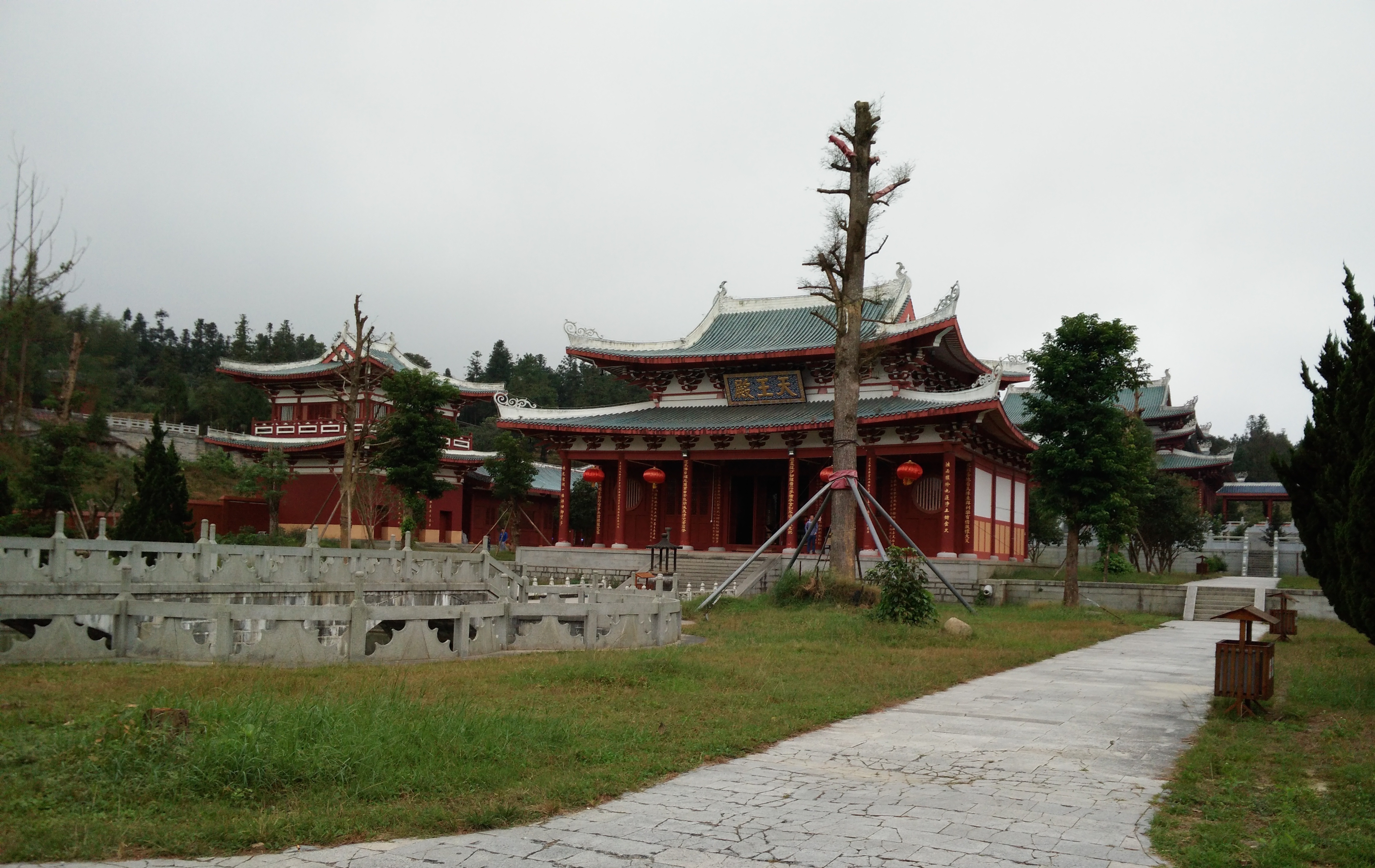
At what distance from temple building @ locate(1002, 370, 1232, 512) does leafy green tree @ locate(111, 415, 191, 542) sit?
35591 millimetres

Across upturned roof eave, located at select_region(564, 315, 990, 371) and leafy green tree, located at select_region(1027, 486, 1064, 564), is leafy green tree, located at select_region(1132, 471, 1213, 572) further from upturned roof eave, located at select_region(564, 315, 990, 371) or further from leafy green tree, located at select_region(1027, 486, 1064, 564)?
upturned roof eave, located at select_region(564, 315, 990, 371)

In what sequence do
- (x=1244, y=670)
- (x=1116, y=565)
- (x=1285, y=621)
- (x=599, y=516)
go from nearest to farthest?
(x=1244, y=670), (x=1285, y=621), (x=1116, y=565), (x=599, y=516)

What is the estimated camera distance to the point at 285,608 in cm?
1090

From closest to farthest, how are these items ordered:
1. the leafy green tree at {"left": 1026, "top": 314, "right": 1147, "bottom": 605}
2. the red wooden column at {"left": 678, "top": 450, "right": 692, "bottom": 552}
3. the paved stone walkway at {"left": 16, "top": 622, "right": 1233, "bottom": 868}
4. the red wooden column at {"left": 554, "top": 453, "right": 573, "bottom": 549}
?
the paved stone walkway at {"left": 16, "top": 622, "right": 1233, "bottom": 868} < the leafy green tree at {"left": 1026, "top": 314, "right": 1147, "bottom": 605} < the red wooden column at {"left": 678, "top": 450, "right": 692, "bottom": 552} < the red wooden column at {"left": 554, "top": 453, "right": 573, "bottom": 549}

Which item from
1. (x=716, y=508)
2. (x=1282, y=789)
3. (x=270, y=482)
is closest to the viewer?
(x=1282, y=789)

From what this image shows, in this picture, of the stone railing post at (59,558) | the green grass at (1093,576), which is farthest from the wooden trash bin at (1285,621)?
the stone railing post at (59,558)

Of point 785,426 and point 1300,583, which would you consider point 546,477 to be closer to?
point 785,426

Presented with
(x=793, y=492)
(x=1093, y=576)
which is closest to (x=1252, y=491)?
(x=1093, y=576)

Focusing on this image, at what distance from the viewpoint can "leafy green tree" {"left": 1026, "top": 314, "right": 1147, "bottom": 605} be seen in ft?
75.1

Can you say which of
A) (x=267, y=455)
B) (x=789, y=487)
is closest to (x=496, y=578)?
(x=789, y=487)

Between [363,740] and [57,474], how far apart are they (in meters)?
28.6

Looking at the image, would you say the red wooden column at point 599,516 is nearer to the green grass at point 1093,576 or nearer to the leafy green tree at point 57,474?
the green grass at point 1093,576

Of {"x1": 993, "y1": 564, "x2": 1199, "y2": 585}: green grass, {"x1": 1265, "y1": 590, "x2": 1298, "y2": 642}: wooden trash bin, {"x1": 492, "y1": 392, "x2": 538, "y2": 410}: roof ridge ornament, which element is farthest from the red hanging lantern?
{"x1": 492, "y1": 392, "x2": 538, "y2": 410}: roof ridge ornament

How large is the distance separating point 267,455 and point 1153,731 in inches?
1476
